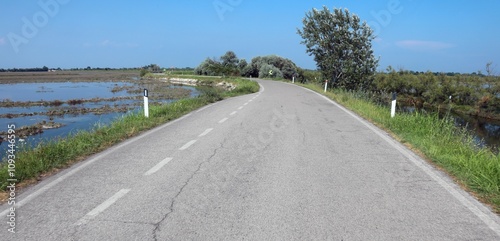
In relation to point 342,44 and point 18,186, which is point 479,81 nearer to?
point 342,44

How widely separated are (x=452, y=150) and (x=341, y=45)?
35.5m

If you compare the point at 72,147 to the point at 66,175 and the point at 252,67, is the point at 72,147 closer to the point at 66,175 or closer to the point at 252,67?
the point at 66,175

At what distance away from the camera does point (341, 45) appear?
41031 mm

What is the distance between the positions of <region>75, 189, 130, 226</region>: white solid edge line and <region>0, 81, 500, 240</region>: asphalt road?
0.04 ft

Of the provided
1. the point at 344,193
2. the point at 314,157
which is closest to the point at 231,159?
the point at 314,157

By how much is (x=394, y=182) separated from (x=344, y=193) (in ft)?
3.47

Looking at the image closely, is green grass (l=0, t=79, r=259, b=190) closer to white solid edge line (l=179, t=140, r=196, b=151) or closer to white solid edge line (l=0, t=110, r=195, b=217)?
white solid edge line (l=0, t=110, r=195, b=217)

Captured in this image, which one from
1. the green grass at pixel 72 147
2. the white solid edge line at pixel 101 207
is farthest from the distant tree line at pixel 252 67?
the white solid edge line at pixel 101 207

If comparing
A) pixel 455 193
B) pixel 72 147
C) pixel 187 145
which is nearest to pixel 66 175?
pixel 72 147

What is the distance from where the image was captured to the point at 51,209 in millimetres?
4305

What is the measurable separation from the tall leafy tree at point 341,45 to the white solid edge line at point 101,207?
127 ft

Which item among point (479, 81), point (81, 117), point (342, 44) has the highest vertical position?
point (342, 44)

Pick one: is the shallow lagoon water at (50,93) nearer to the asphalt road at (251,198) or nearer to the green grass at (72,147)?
the green grass at (72,147)

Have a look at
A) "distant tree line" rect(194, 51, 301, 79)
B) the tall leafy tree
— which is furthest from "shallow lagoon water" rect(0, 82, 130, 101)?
"distant tree line" rect(194, 51, 301, 79)
